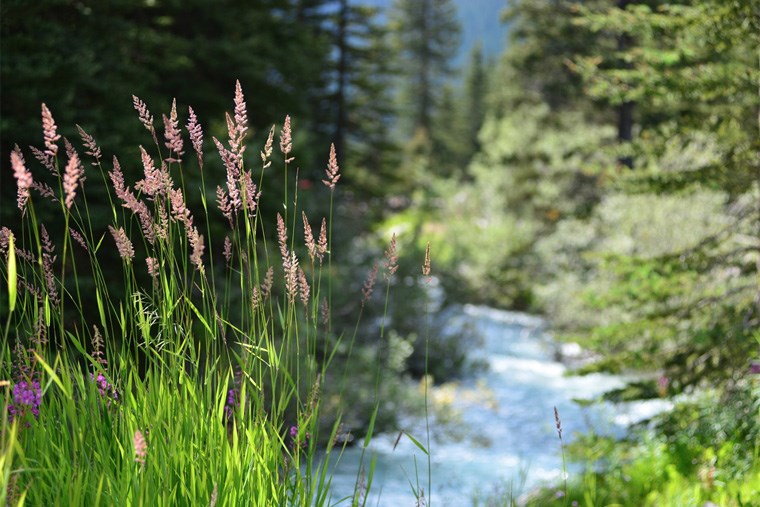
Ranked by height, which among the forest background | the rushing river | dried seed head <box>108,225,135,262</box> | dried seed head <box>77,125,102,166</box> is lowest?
the rushing river

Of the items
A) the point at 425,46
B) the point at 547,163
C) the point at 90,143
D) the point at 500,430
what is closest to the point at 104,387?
the point at 90,143

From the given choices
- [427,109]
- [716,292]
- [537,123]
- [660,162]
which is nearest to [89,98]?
[716,292]

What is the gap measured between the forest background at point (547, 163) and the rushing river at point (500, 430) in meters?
0.47

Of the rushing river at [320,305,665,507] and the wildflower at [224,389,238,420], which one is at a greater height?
the wildflower at [224,389,238,420]

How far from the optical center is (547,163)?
1689cm

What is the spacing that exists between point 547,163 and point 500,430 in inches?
398

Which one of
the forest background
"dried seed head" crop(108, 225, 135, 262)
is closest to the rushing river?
the forest background

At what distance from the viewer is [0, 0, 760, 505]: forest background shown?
5.07 meters

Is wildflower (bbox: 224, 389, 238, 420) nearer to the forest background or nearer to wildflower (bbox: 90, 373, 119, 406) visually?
wildflower (bbox: 90, 373, 119, 406)

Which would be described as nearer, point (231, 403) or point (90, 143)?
point (90, 143)

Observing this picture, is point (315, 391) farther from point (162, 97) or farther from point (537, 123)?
point (537, 123)

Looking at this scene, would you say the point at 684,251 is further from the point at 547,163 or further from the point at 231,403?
the point at 547,163

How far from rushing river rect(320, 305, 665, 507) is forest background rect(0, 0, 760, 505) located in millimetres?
469

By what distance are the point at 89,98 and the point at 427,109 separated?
34.2 m
